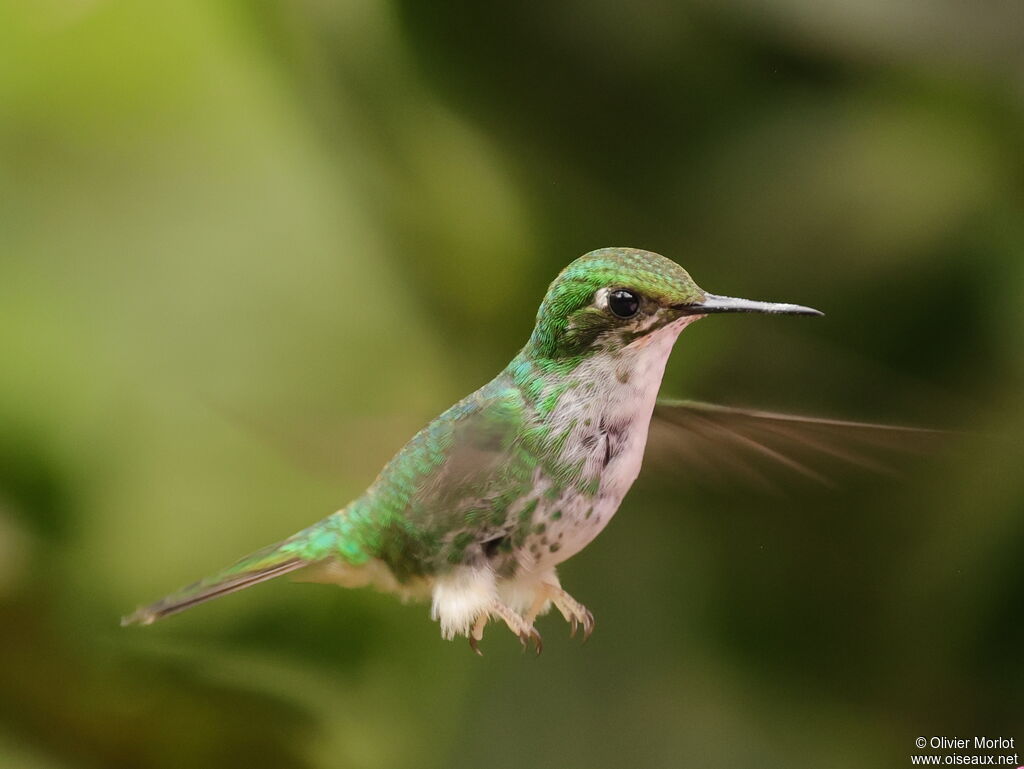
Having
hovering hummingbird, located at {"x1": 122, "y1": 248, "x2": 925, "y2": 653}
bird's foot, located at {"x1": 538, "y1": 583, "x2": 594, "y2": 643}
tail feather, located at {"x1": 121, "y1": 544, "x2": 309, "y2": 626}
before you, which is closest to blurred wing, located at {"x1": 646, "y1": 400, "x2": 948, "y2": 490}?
hovering hummingbird, located at {"x1": 122, "y1": 248, "x2": 925, "y2": 653}

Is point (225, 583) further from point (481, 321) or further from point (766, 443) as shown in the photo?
point (481, 321)

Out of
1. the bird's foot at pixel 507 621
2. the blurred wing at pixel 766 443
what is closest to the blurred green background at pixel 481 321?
the blurred wing at pixel 766 443

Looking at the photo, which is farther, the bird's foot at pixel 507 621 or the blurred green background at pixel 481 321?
the blurred green background at pixel 481 321

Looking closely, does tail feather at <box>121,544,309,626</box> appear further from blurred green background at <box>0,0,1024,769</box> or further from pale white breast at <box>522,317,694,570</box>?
blurred green background at <box>0,0,1024,769</box>

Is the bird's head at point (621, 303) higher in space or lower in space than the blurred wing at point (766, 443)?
higher

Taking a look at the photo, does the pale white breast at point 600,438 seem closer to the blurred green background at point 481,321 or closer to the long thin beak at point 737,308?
the long thin beak at point 737,308

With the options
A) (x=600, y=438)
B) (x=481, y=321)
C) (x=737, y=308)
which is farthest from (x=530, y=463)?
(x=481, y=321)

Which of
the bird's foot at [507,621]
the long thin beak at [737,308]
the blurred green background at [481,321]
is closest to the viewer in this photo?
the long thin beak at [737,308]
